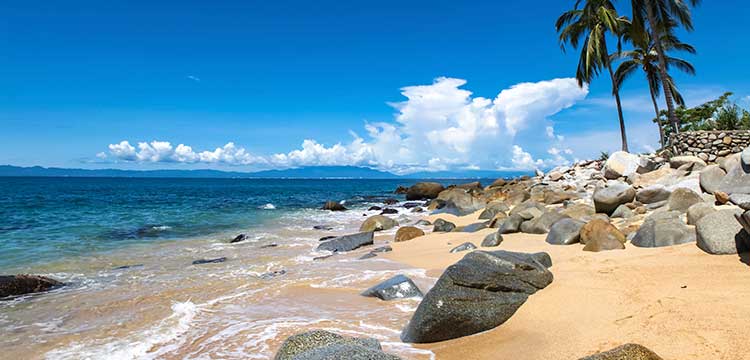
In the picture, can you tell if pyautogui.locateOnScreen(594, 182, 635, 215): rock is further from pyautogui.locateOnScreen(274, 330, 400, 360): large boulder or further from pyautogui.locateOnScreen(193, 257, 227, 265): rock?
pyautogui.locateOnScreen(193, 257, 227, 265): rock

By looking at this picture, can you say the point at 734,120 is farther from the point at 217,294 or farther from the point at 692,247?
the point at 217,294

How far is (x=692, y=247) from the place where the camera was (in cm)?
620

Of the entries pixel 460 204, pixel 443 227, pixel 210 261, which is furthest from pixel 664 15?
pixel 210 261

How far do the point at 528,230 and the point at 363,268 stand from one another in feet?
16.1

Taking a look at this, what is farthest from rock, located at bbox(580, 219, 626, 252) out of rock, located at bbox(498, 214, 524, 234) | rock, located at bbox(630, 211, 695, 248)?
rock, located at bbox(498, 214, 524, 234)

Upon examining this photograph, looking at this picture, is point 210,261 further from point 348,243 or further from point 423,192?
point 423,192

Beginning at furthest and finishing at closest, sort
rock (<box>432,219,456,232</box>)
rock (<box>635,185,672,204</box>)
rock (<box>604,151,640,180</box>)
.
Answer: rock (<box>604,151,640,180</box>) → rock (<box>432,219,456,232</box>) → rock (<box>635,185,672,204</box>)

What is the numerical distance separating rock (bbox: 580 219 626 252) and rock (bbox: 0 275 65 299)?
434 inches

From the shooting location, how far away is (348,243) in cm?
1280

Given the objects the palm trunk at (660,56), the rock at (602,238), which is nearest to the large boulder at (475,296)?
the rock at (602,238)

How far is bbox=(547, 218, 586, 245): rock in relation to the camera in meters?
8.93

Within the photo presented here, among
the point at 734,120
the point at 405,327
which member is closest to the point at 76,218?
the point at 405,327

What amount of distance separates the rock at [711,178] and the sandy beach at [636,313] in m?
6.64

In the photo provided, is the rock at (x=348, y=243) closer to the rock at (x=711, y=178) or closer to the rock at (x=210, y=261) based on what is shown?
the rock at (x=210, y=261)
